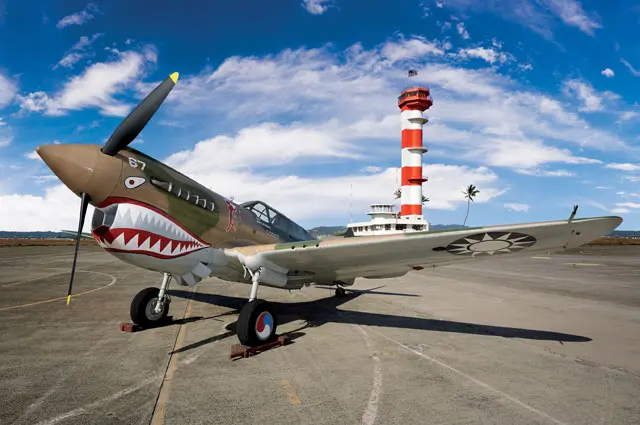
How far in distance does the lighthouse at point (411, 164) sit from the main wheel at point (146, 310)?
43919 millimetres

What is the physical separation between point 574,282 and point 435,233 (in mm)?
15123

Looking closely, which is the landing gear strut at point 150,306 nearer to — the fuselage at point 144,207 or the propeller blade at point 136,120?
the fuselage at point 144,207

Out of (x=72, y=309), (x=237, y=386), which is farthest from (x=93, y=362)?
(x=72, y=309)

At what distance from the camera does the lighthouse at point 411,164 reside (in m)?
53.0

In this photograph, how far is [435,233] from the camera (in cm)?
508

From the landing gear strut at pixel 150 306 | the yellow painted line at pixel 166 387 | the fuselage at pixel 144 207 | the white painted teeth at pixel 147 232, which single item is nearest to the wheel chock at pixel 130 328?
the landing gear strut at pixel 150 306

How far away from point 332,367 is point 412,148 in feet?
170

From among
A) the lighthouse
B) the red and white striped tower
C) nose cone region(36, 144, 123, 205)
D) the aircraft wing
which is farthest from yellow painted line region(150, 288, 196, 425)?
the red and white striped tower

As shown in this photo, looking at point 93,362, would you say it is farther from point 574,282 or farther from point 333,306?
point 574,282

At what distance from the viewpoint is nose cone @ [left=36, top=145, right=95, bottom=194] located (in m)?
4.98

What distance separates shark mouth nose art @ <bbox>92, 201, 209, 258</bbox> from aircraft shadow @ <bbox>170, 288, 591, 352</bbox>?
1.72m

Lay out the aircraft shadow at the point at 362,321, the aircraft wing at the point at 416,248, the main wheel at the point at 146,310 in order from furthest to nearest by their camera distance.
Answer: the main wheel at the point at 146,310 < the aircraft shadow at the point at 362,321 < the aircraft wing at the point at 416,248

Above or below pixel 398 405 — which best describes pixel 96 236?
above

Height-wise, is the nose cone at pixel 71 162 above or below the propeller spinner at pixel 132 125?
below
